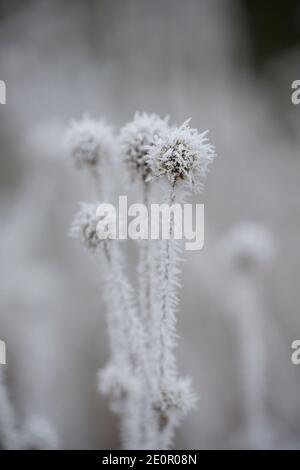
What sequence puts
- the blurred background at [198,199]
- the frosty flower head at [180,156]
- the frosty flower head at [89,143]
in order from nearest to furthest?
1. the frosty flower head at [180,156]
2. the frosty flower head at [89,143]
3. the blurred background at [198,199]

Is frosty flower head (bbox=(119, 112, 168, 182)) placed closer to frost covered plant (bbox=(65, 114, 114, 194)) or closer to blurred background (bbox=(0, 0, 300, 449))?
frost covered plant (bbox=(65, 114, 114, 194))

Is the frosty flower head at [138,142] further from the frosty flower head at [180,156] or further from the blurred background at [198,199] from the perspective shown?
the blurred background at [198,199]

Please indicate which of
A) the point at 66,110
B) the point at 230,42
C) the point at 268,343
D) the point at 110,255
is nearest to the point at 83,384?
the point at 268,343

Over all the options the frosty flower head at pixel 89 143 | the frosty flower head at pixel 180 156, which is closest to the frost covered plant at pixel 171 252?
the frosty flower head at pixel 180 156

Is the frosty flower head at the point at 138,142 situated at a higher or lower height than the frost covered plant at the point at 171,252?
higher

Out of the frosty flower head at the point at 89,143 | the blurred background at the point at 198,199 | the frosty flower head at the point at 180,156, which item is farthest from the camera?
the blurred background at the point at 198,199

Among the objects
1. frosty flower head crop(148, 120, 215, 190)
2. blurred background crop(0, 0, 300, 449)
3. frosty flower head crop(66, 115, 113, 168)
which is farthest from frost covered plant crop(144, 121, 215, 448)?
blurred background crop(0, 0, 300, 449)

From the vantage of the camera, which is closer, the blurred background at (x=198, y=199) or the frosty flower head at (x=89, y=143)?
the frosty flower head at (x=89, y=143)
